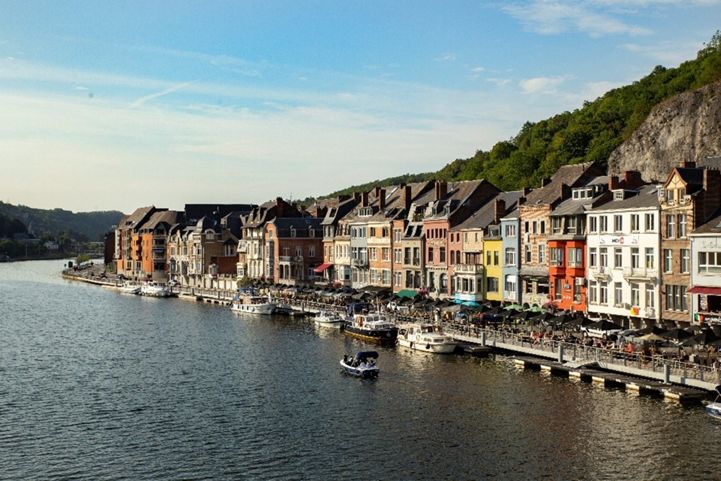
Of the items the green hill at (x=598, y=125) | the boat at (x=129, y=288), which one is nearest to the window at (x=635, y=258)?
the green hill at (x=598, y=125)

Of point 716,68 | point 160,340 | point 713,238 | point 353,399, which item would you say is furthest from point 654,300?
point 716,68

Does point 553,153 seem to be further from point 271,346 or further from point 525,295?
point 271,346

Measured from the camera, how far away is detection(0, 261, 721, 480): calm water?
128 feet

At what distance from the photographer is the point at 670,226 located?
216 feet

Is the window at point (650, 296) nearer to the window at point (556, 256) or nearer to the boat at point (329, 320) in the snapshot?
the window at point (556, 256)

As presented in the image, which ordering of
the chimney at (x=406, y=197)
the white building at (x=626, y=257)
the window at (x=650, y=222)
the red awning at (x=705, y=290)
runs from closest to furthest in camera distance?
the red awning at (x=705, y=290) → the window at (x=650, y=222) → the white building at (x=626, y=257) → the chimney at (x=406, y=197)

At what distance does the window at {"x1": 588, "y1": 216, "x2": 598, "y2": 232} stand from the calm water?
664 inches

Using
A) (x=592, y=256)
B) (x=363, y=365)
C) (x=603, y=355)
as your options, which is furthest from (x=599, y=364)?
(x=592, y=256)

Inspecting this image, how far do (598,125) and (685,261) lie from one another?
3905 inches

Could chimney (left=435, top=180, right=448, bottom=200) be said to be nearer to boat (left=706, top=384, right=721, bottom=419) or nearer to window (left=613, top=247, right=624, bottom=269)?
window (left=613, top=247, right=624, bottom=269)

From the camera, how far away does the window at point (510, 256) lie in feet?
280

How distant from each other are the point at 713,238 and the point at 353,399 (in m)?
27.7

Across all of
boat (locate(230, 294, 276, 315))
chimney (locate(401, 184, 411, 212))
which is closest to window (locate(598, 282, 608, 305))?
chimney (locate(401, 184, 411, 212))

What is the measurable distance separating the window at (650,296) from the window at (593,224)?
25.8 feet
